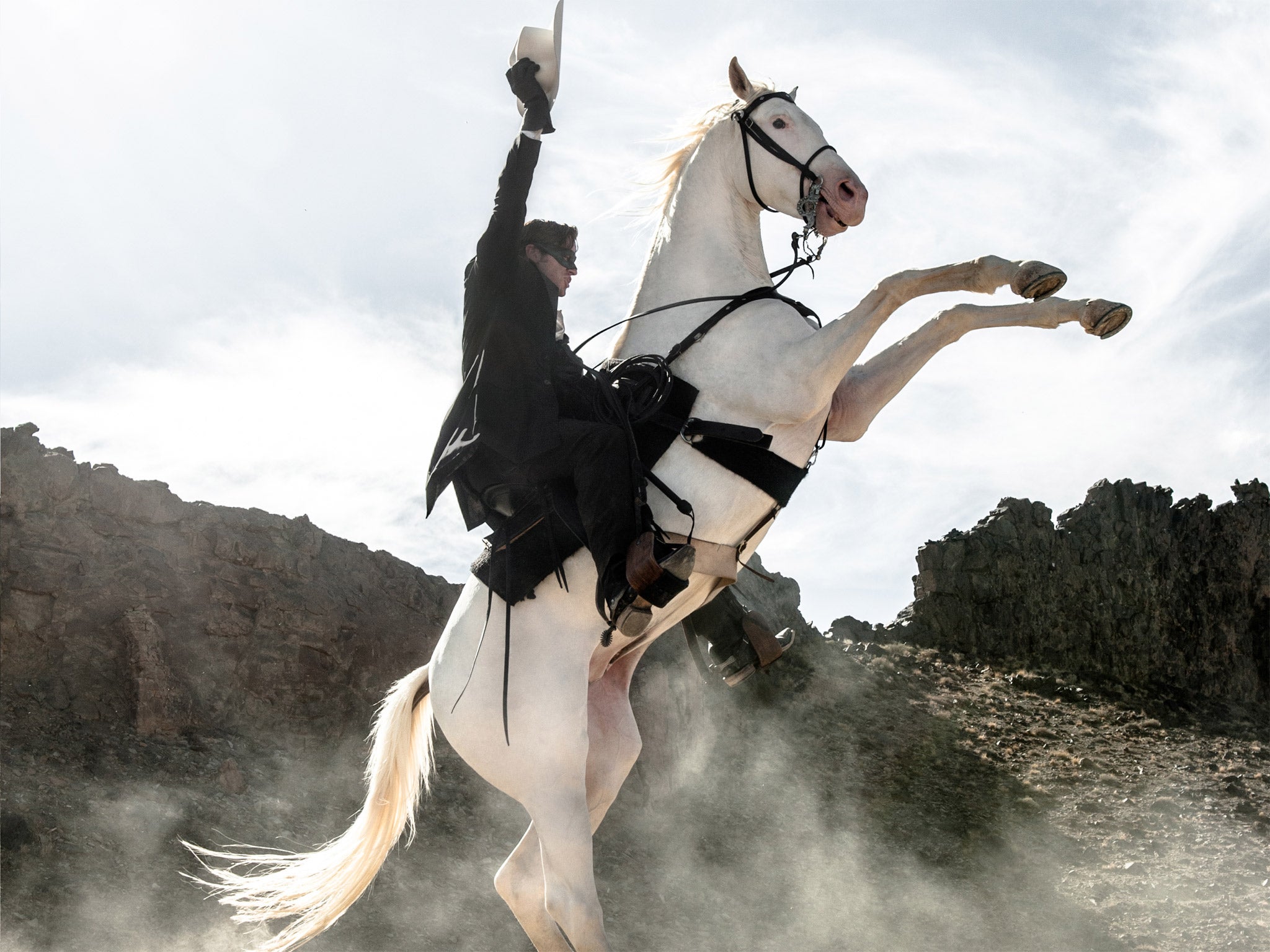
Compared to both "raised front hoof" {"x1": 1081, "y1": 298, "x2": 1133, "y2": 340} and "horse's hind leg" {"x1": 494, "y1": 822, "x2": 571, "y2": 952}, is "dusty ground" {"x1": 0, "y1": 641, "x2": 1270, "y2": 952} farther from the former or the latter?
"raised front hoof" {"x1": 1081, "y1": 298, "x2": 1133, "y2": 340}

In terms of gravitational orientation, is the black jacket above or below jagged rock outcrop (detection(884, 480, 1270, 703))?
below

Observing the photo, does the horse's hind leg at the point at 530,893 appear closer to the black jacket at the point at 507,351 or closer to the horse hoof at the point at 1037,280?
the black jacket at the point at 507,351

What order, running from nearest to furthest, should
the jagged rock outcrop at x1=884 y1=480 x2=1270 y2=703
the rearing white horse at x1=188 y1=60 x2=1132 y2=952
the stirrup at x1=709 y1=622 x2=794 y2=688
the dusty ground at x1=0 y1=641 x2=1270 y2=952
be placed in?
the rearing white horse at x1=188 y1=60 x2=1132 y2=952 → the stirrup at x1=709 y1=622 x2=794 y2=688 → the dusty ground at x1=0 y1=641 x2=1270 y2=952 → the jagged rock outcrop at x1=884 y1=480 x2=1270 y2=703

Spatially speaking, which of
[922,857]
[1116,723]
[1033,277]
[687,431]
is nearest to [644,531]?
[687,431]

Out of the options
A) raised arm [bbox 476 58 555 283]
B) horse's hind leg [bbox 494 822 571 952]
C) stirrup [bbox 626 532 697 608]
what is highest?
raised arm [bbox 476 58 555 283]

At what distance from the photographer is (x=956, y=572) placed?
1559 centimetres

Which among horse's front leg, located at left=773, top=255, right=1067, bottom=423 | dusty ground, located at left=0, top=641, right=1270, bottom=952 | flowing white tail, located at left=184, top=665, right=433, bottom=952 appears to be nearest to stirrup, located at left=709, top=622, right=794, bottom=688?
horse's front leg, located at left=773, top=255, right=1067, bottom=423

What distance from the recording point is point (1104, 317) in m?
3.36

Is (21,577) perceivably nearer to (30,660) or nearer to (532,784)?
(30,660)

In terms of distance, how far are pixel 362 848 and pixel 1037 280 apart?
10.7ft

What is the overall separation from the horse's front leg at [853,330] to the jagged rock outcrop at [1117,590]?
1250 centimetres

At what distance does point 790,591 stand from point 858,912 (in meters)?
5.65

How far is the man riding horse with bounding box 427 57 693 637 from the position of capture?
3508 millimetres

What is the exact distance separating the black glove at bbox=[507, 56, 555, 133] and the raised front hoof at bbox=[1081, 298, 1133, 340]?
1847 millimetres
